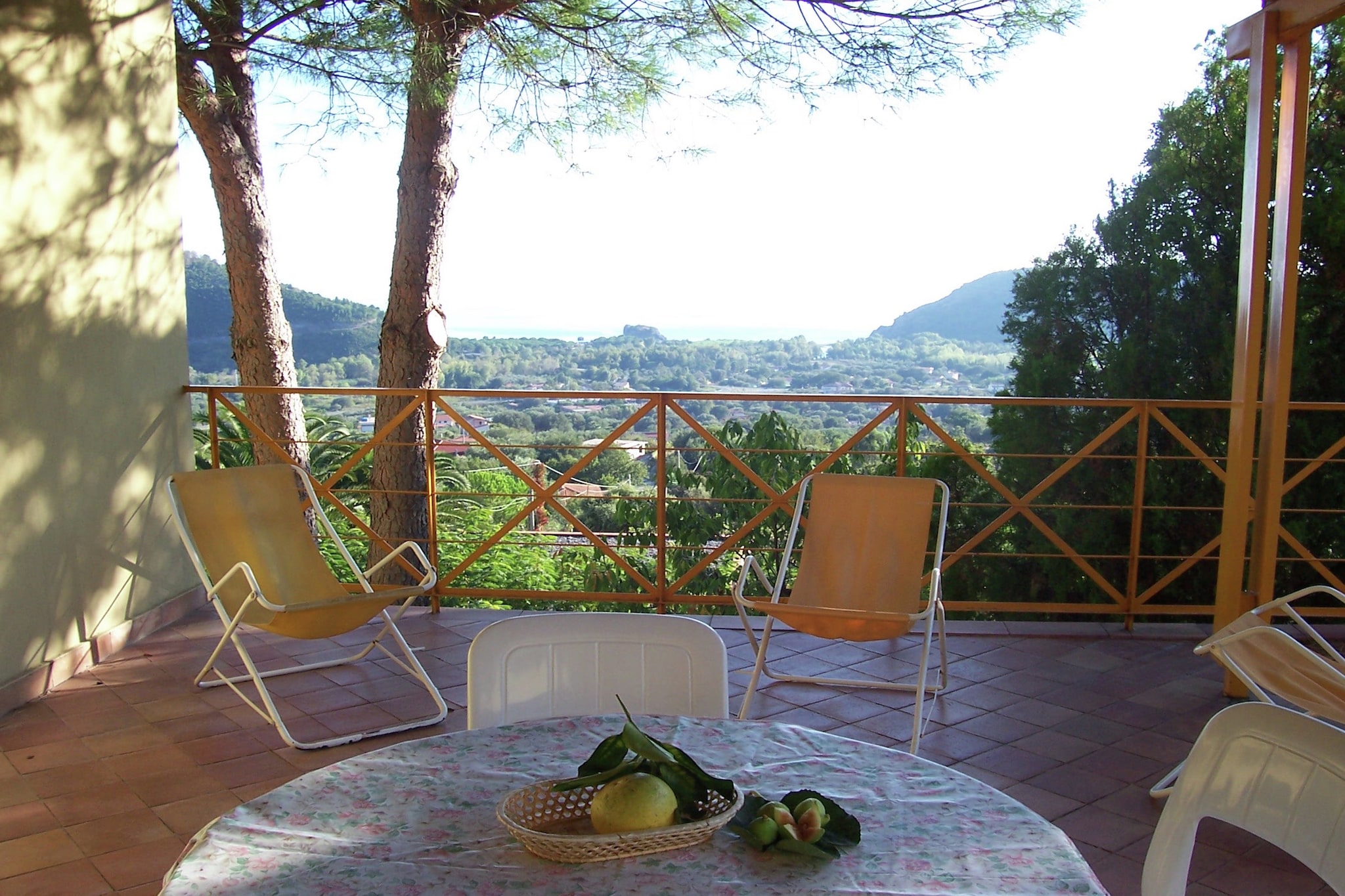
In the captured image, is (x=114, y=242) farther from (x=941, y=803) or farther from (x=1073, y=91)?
(x=1073, y=91)

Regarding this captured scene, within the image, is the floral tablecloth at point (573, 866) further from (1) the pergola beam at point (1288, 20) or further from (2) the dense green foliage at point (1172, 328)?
(2) the dense green foliage at point (1172, 328)

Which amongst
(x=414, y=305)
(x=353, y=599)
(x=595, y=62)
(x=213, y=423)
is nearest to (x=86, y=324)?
(x=213, y=423)

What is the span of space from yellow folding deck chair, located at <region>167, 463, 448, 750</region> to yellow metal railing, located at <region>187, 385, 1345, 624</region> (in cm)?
54

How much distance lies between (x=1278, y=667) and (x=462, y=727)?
2221mm

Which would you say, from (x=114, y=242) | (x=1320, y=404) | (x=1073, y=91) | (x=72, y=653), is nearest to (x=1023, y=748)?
(x=1320, y=404)

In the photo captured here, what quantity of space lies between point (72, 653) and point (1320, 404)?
4.57 m

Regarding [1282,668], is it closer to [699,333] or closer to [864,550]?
[864,550]

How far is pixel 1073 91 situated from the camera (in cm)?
1009

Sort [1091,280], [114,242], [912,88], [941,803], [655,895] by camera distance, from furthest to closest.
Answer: [1091,280] → [912,88] → [114,242] → [941,803] → [655,895]

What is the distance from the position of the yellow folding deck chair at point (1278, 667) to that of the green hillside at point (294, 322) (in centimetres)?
402

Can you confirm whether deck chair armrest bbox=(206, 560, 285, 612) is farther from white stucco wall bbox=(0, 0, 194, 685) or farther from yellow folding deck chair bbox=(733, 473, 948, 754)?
yellow folding deck chair bbox=(733, 473, 948, 754)

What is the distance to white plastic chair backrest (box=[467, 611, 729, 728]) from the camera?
5.49 feet

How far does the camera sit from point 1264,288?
3.14 m

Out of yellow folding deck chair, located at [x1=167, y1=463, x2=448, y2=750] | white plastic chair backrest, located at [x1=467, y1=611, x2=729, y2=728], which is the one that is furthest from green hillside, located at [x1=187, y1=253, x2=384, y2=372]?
white plastic chair backrest, located at [x1=467, y1=611, x2=729, y2=728]
